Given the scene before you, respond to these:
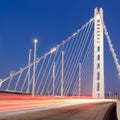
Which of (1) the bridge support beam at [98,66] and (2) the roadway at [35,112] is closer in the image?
(2) the roadway at [35,112]

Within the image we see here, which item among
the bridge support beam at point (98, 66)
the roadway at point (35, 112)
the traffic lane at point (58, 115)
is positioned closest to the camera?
the traffic lane at point (58, 115)

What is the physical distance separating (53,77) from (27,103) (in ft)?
88.1

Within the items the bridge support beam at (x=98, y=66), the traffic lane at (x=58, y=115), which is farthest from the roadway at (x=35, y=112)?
the bridge support beam at (x=98, y=66)

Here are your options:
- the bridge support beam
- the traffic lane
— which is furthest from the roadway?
the bridge support beam

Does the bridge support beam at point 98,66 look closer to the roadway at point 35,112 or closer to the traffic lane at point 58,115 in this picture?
the roadway at point 35,112

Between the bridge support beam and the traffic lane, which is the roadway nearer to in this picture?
the traffic lane

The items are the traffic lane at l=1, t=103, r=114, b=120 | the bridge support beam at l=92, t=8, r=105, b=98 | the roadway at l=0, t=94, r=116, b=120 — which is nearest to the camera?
the traffic lane at l=1, t=103, r=114, b=120

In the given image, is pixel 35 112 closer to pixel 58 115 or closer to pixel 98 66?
pixel 58 115

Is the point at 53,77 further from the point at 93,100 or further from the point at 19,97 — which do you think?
the point at 19,97

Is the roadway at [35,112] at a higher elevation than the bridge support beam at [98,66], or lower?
lower

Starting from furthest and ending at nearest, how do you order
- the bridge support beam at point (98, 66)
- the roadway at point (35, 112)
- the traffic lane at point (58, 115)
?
the bridge support beam at point (98, 66)
the roadway at point (35, 112)
the traffic lane at point (58, 115)

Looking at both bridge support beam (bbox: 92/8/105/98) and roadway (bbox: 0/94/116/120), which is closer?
roadway (bbox: 0/94/116/120)

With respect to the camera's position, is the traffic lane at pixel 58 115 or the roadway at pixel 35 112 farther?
the roadway at pixel 35 112

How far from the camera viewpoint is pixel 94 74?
152 feet
